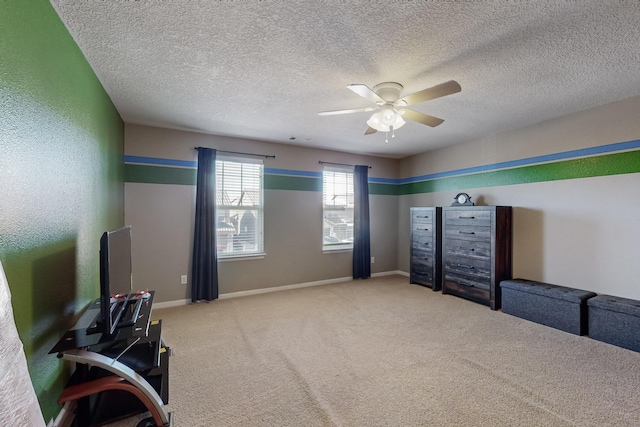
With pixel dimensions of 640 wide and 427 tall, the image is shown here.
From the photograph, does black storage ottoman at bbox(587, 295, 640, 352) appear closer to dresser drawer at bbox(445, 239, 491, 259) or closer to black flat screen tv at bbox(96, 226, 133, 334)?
dresser drawer at bbox(445, 239, 491, 259)

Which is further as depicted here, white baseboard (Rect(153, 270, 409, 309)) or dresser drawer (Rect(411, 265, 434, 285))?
dresser drawer (Rect(411, 265, 434, 285))

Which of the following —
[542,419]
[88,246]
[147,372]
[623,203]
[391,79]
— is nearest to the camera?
[542,419]

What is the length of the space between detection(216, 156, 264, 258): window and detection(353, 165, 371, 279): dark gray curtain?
182 centimetres

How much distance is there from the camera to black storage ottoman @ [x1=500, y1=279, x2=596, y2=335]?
293cm

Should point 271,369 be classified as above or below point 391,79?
below

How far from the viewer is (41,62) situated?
1471 mm

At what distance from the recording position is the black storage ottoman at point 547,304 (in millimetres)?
2930

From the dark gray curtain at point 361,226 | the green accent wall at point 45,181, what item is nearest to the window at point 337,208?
the dark gray curtain at point 361,226

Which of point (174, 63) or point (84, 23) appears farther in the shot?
point (174, 63)

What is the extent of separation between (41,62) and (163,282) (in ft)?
9.97

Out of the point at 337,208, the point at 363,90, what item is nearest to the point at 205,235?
the point at 337,208

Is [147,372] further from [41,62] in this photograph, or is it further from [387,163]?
[387,163]

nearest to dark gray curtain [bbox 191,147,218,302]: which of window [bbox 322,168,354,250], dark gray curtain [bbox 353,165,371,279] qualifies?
window [bbox 322,168,354,250]

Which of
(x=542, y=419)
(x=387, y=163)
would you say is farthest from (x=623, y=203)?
(x=387, y=163)
